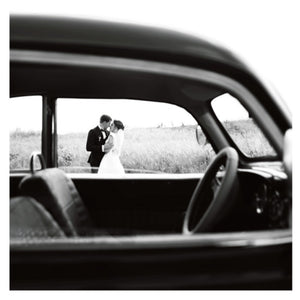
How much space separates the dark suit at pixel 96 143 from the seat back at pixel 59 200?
495 millimetres

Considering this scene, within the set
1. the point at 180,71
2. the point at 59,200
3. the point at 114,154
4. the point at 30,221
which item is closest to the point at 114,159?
the point at 114,154

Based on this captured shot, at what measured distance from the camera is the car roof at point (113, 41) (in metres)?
1.20

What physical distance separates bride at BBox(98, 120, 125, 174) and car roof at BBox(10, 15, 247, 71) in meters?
1.01

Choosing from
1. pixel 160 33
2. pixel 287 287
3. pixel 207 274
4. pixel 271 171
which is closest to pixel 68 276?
pixel 207 274

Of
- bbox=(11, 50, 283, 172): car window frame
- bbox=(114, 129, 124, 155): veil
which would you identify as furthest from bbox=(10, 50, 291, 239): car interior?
bbox=(114, 129, 124, 155): veil

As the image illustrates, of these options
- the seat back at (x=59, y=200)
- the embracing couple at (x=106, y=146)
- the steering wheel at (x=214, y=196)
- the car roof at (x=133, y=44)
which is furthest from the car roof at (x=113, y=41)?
the embracing couple at (x=106, y=146)

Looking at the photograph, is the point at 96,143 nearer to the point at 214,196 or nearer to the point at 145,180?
the point at 145,180

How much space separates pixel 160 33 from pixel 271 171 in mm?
727

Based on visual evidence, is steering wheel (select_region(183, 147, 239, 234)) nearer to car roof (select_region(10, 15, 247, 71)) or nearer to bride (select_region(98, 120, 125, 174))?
car roof (select_region(10, 15, 247, 71))

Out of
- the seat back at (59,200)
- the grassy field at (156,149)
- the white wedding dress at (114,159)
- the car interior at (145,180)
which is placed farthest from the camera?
the white wedding dress at (114,159)

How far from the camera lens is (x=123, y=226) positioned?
140cm

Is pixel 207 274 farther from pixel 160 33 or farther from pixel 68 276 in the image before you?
pixel 160 33

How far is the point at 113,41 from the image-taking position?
1.22 m

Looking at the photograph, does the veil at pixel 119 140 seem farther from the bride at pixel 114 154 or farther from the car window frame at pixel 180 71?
the car window frame at pixel 180 71
